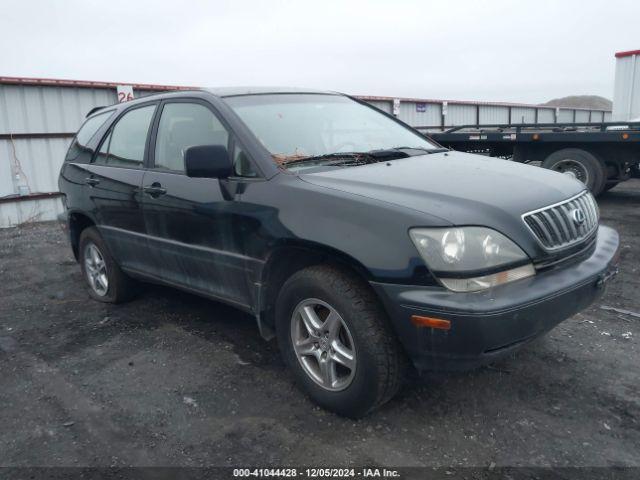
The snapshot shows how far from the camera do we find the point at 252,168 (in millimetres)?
3184

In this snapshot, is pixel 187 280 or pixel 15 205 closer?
pixel 187 280

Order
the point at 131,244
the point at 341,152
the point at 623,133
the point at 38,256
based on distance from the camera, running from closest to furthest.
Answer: the point at 341,152
the point at 131,244
the point at 38,256
the point at 623,133

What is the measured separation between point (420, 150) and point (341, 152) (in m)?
0.67

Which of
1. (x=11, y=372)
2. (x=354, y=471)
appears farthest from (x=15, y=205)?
(x=354, y=471)

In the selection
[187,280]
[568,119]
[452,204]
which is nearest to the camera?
[452,204]

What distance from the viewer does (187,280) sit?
12.5 ft

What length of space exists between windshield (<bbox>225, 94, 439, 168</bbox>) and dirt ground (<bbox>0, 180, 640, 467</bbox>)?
1.41 meters

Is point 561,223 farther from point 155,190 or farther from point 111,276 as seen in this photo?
point 111,276

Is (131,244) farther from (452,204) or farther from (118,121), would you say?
(452,204)

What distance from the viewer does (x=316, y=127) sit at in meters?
3.62

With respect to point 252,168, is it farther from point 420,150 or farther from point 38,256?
point 38,256

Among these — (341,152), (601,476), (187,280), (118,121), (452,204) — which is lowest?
(601,476)

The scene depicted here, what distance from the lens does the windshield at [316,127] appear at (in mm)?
3342

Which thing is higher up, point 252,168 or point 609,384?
point 252,168
